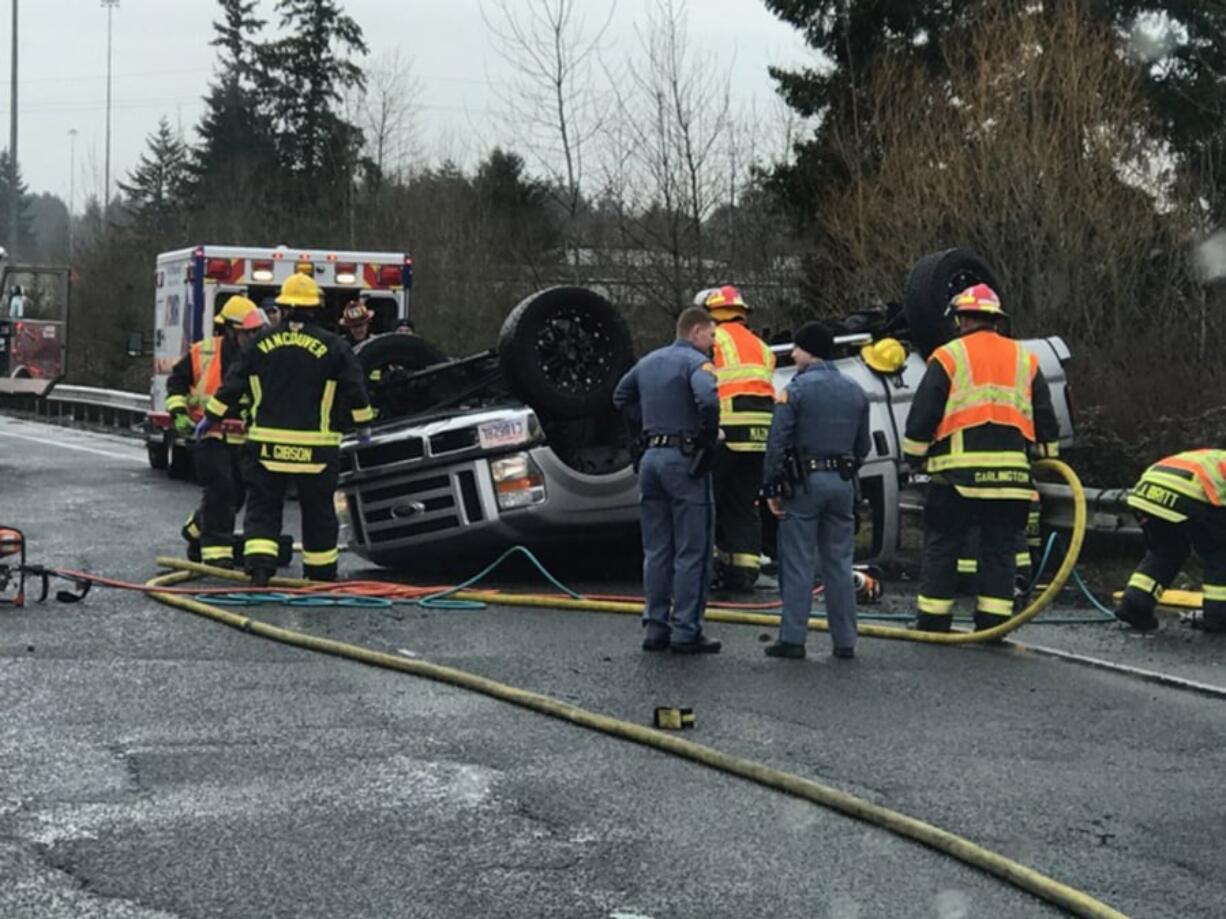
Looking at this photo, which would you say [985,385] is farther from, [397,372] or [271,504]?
[397,372]

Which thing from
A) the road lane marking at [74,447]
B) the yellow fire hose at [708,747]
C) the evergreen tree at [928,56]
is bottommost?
the road lane marking at [74,447]

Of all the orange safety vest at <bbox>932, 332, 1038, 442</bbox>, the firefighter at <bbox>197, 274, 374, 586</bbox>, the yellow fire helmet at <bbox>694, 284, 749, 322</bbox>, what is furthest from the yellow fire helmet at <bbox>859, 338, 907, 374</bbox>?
the firefighter at <bbox>197, 274, 374, 586</bbox>

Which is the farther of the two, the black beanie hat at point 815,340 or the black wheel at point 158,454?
the black wheel at point 158,454

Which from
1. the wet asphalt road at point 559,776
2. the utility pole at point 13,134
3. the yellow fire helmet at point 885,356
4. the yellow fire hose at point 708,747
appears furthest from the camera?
the utility pole at point 13,134

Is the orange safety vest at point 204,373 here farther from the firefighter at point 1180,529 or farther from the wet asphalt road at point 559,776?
the firefighter at point 1180,529

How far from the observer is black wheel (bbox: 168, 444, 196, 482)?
19.3m

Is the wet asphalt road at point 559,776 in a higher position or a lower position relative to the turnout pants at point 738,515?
lower

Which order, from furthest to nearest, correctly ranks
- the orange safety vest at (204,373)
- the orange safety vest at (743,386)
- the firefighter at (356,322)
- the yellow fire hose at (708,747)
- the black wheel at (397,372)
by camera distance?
1. the firefighter at (356,322)
2. the black wheel at (397,372)
3. the orange safety vest at (204,373)
4. the orange safety vest at (743,386)
5. the yellow fire hose at (708,747)

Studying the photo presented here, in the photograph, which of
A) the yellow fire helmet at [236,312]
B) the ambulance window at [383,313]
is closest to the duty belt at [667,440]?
the yellow fire helmet at [236,312]

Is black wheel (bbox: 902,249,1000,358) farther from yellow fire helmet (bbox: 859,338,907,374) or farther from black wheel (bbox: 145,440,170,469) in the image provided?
black wheel (bbox: 145,440,170,469)

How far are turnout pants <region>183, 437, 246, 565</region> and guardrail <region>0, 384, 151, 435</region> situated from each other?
1669cm

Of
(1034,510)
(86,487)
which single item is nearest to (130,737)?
(1034,510)

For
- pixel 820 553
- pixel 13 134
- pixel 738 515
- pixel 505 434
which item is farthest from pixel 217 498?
pixel 13 134

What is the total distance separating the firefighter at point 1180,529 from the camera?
9.82m
